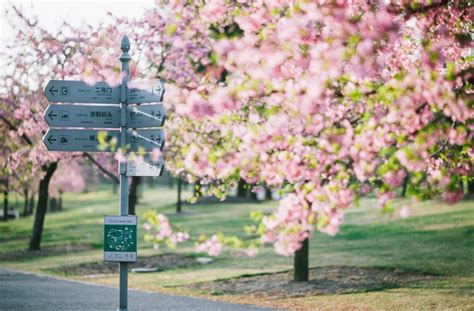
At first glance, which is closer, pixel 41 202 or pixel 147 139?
pixel 147 139

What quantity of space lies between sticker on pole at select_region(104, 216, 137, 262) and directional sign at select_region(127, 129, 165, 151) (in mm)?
987

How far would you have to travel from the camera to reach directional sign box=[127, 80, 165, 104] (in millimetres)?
10078

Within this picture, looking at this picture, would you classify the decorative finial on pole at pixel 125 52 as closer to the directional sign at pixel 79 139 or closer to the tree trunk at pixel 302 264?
the directional sign at pixel 79 139

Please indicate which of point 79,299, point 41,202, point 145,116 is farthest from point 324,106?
point 41,202

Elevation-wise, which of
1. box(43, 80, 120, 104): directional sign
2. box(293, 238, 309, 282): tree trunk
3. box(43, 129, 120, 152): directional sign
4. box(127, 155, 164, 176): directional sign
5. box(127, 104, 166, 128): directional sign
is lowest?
box(293, 238, 309, 282): tree trunk

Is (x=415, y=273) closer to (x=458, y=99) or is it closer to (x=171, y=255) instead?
(x=171, y=255)

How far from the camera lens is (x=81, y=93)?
1048 centimetres

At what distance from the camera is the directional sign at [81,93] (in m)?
10.4

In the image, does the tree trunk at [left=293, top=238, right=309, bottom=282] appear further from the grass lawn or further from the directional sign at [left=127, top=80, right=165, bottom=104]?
the directional sign at [left=127, top=80, right=165, bottom=104]

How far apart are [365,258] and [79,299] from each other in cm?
966

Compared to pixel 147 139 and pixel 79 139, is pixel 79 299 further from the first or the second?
pixel 147 139

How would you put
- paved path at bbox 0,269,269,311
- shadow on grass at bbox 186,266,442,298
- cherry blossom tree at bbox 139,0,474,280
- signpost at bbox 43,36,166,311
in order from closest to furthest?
cherry blossom tree at bbox 139,0,474,280
signpost at bbox 43,36,166,311
paved path at bbox 0,269,269,311
shadow on grass at bbox 186,266,442,298

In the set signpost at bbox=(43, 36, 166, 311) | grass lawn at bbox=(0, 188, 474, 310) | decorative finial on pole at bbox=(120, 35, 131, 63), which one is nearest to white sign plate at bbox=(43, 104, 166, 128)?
signpost at bbox=(43, 36, 166, 311)

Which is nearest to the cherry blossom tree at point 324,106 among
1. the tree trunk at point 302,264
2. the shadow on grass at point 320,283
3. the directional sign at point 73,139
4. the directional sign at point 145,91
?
the directional sign at point 145,91
